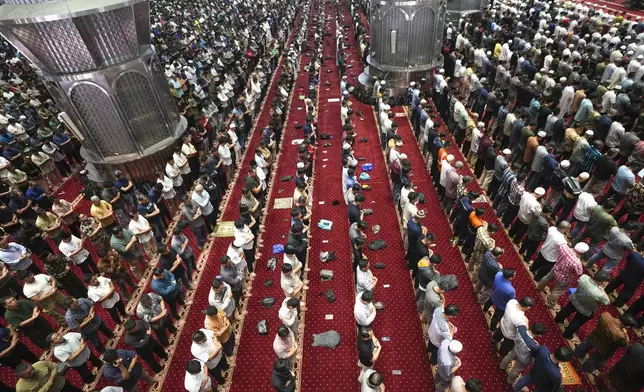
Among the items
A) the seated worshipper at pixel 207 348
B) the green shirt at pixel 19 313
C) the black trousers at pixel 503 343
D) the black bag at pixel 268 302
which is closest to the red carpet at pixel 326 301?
the black bag at pixel 268 302

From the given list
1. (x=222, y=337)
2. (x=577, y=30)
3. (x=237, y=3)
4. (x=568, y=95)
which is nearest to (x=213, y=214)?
(x=222, y=337)

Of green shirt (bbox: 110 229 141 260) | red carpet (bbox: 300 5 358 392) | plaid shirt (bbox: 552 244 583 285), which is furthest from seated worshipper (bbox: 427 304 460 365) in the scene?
green shirt (bbox: 110 229 141 260)

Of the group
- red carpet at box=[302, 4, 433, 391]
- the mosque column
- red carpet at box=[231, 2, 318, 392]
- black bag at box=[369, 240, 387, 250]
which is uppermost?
the mosque column

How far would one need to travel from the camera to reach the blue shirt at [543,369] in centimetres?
439

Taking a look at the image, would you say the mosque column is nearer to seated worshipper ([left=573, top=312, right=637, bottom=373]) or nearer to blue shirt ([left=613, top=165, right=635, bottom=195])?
seated worshipper ([left=573, top=312, right=637, bottom=373])

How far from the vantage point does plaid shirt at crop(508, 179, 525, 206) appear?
7.20m

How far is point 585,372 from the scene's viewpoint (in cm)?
546

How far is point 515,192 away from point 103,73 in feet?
32.2

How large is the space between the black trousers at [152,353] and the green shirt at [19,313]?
1.79 m

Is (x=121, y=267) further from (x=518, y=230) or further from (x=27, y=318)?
(x=518, y=230)

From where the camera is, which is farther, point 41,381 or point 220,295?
point 220,295

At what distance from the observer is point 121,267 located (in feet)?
22.5

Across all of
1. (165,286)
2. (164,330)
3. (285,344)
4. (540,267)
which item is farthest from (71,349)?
(540,267)

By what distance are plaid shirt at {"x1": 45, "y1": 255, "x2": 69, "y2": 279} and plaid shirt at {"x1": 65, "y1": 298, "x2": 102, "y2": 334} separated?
1319mm
